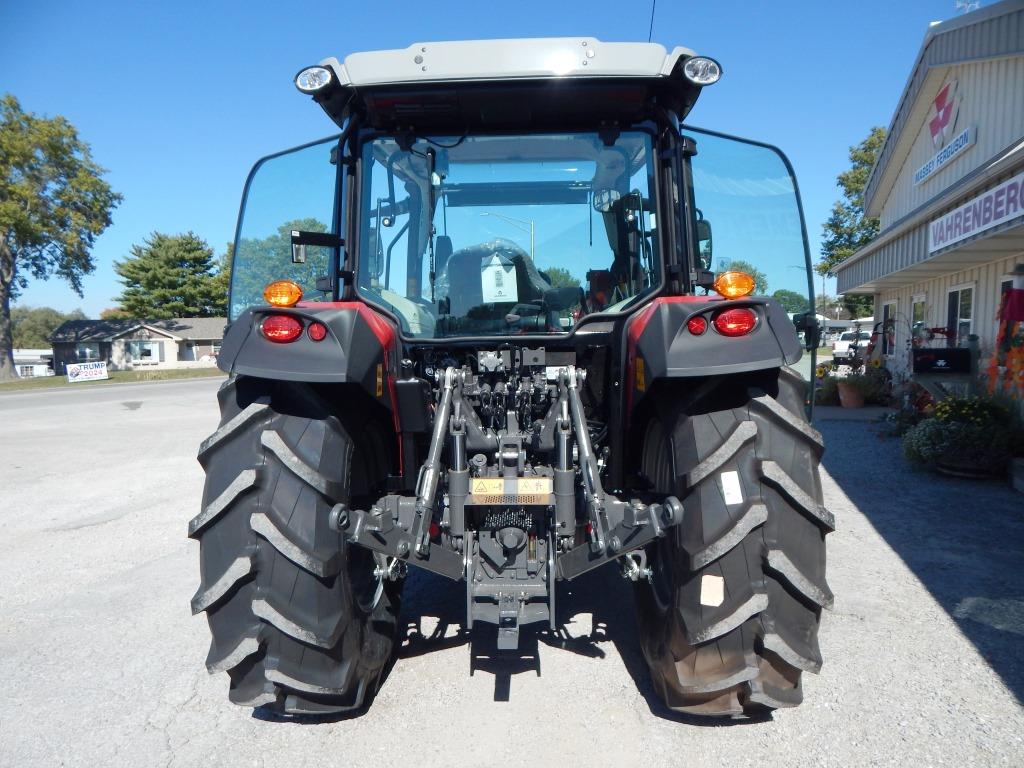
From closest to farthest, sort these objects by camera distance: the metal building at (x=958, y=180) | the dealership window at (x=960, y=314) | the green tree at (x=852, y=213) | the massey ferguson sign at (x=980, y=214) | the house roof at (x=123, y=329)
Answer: the massey ferguson sign at (x=980, y=214) < the metal building at (x=958, y=180) < the dealership window at (x=960, y=314) < the green tree at (x=852, y=213) < the house roof at (x=123, y=329)

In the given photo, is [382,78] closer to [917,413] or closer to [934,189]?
[917,413]

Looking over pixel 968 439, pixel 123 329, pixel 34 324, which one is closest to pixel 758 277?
pixel 968 439

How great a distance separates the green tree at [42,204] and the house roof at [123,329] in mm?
12693

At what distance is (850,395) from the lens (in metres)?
12.3

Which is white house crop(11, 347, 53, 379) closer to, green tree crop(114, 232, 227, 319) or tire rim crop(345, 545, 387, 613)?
green tree crop(114, 232, 227, 319)

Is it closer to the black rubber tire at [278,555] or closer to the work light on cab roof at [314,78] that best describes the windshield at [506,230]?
the work light on cab roof at [314,78]

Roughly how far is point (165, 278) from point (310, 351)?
59.3 metres

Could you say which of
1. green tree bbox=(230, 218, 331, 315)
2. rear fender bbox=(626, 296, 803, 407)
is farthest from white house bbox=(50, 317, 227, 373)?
rear fender bbox=(626, 296, 803, 407)

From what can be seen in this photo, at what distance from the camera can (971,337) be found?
859 centimetres

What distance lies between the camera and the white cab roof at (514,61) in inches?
97.0

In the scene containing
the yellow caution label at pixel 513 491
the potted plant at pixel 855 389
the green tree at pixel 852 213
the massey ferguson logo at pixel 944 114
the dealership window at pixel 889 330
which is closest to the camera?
the yellow caution label at pixel 513 491

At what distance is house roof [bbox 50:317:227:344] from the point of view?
163 ft

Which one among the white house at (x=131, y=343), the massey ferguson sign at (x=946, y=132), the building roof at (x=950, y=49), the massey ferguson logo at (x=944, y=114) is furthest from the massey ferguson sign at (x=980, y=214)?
the white house at (x=131, y=343)

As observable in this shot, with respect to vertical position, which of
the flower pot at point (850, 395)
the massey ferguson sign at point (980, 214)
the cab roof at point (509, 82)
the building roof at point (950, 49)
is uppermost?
the building roof at point (950, 49)
